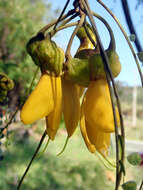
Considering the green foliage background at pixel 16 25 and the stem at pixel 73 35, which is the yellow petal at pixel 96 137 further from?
the green foliage background at pixel 16 25

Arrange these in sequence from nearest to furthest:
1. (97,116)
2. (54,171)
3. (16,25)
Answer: (97,116), (54,171), (16,25)

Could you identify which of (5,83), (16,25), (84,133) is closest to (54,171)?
(5,83)

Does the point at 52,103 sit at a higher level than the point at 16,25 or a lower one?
lower

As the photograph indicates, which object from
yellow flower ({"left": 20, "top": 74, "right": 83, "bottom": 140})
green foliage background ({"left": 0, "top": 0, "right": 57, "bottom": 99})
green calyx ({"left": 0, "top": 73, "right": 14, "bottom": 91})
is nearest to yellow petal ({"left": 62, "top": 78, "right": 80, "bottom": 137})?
yellow flower ({"left": 20, "top": 74, "right": 83, "bottom": 140})

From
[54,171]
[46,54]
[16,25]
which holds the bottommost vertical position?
[54,171]

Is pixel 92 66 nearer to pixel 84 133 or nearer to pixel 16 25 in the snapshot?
pixel 84 133

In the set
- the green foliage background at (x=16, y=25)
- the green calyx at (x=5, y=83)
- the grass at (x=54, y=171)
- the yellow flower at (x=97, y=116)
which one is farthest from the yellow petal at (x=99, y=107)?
the green foliage background at (x=16, y=25)
